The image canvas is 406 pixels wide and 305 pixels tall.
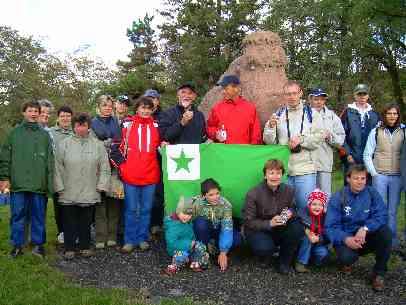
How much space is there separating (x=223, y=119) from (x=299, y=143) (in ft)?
3.43

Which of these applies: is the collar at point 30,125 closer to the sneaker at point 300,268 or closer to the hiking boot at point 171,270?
the hiking boot at point 171,270

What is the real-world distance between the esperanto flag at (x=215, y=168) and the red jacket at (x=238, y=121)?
18cm

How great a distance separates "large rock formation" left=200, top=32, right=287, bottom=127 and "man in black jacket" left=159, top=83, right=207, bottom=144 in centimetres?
116

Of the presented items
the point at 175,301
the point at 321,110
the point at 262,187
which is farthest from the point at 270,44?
the point at 175,301

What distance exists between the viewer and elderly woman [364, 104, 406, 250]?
6.30 meters

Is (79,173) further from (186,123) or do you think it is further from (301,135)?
(301,135)

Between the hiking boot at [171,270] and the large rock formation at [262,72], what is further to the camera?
the large rock formation at [262,72]

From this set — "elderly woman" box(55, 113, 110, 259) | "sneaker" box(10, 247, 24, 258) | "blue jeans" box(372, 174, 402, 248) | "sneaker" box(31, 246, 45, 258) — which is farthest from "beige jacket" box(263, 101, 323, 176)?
"sneaker" box(10, 247, 24, 258)

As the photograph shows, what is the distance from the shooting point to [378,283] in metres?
5.00

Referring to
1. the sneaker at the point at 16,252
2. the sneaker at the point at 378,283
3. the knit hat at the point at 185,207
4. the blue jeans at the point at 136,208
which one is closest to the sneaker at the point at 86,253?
the blue jeans at the point at 136,208

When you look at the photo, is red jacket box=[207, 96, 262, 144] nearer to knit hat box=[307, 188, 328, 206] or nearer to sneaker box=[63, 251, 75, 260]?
knit hat box=[307, 188, 328, 206]

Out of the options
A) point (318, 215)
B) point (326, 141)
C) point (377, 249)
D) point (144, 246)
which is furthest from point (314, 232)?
point (144, 246)

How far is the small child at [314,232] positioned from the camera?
5.49 m

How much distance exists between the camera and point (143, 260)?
19.2 ft
